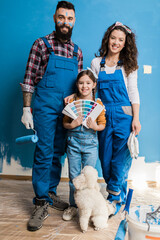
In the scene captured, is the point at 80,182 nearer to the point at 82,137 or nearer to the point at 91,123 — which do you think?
the point at 82,137

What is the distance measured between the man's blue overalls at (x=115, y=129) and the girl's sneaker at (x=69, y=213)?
1.14 feet

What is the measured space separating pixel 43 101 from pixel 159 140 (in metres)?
1.79

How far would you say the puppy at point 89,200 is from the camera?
1749 mm

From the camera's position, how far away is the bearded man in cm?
196

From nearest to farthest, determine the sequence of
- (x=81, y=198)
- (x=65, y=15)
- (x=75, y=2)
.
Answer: (x=81, y=198)
(x=65, y=15)
(x=75, y=2)

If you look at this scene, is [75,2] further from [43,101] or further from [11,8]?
[43,101]

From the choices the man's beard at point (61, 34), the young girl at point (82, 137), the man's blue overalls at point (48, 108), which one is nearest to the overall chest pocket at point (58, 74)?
the man's blue overalls at point (48, 108)

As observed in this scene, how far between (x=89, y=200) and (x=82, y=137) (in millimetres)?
500

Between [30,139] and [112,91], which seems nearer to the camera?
[30,139]

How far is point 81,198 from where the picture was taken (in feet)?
5.81

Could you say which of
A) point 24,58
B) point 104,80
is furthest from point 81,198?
point 24,58

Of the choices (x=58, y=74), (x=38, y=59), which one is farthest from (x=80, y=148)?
(x=38, y=59)

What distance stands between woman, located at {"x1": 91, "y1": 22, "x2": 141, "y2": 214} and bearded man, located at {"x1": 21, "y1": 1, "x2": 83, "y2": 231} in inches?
12.9

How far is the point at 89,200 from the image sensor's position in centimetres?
176
